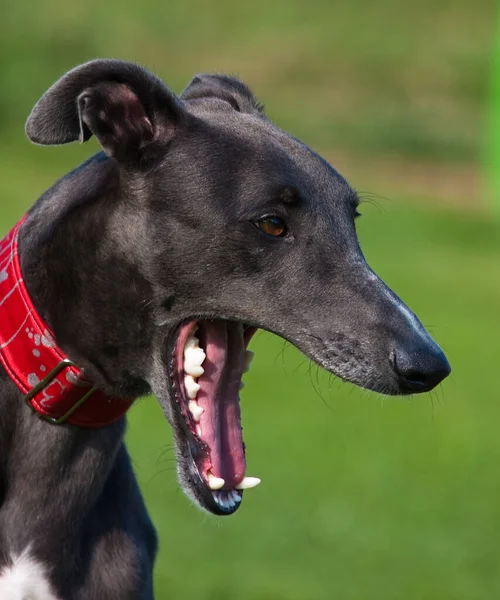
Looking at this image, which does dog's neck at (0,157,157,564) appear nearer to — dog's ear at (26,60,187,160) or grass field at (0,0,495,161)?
dog's ear at (26,60,187,160)

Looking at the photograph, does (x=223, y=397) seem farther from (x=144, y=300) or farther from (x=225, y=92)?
(x=225, y=92)

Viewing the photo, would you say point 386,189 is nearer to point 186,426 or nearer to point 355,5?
point 355,5

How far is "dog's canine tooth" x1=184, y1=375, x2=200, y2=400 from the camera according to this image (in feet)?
12.7

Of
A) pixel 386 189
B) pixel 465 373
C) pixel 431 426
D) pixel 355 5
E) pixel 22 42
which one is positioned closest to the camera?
pixel 431 426

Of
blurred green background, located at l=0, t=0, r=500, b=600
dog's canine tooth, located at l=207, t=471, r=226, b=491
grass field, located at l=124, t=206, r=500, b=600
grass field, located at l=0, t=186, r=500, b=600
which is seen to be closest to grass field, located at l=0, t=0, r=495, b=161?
blurred green background, located at l=0, t=0, r=500, b=600

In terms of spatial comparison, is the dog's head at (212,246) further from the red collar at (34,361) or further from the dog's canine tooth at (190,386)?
the red collar at (34,361)

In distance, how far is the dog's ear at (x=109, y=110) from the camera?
3.71 m

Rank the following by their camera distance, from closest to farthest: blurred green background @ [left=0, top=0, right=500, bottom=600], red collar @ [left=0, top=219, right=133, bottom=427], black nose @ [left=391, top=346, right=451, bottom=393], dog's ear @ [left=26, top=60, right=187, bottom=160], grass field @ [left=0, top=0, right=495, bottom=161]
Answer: black nose @ [left=391, top=346, right=451, bottom=393] < dog's ear @ [left=26, top=60, right=187, bottom=160] < red collar @ [left=0, top=219, right=133, bottom=427] < blurred green background @ [left=0, top=0, right=500, bottom=600] < grass field @ [left=0, top=0, right=495, bottom=161]

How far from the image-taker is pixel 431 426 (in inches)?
528

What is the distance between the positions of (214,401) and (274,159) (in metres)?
0.72

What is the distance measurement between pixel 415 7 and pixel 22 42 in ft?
41.5

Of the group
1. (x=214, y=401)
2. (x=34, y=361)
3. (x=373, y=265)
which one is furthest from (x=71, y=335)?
(x=373, y=265)

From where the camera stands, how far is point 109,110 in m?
3.84

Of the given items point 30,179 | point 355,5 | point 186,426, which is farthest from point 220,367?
point 355,5
